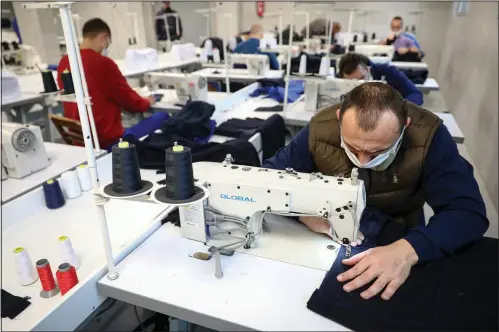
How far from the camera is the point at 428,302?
1.03m

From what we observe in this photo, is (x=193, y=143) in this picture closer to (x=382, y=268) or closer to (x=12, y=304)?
(x=12, y=304)

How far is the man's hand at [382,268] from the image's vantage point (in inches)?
41.9

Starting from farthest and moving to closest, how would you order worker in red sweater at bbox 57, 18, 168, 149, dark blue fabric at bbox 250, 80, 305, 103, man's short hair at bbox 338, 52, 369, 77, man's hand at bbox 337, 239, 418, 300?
1. dark blue fabric at bbox 250, 80, 305, 103
2. man's short hair at bbox 338, 52, 369, 77
3. worker in red sweater at bbox 57, 18, 168, 149
4. man's hand at bbox 337, 239, 418, 300

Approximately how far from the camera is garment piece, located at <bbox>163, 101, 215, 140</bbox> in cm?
252

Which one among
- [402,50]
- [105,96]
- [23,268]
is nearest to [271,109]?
[105,96]

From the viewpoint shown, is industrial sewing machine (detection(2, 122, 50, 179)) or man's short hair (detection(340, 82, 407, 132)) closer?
man's short hair (detection(340, 82, 407, 132))

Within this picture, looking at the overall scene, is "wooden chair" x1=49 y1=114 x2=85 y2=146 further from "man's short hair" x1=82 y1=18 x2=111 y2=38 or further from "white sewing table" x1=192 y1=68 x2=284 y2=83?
"white sewing table" x1=192 y1=68 x2=284 y2=83

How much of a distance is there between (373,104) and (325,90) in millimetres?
1943

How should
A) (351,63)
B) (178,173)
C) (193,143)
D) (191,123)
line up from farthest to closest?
(351,63) → (191,123) → (193,143) → (178,173)

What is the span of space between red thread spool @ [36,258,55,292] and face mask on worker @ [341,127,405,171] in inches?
43.7

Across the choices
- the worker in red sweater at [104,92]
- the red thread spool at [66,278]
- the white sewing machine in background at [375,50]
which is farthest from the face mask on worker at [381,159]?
the white sewing machine in background at [375,50]

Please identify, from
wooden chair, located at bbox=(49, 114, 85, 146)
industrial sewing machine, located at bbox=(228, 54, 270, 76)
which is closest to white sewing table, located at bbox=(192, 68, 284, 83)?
industrial sewing machine, located at bbox=(228, 54, 270, 76)

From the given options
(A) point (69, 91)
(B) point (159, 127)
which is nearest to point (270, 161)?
(A) point (69, 91)

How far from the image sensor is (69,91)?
6.69ft
